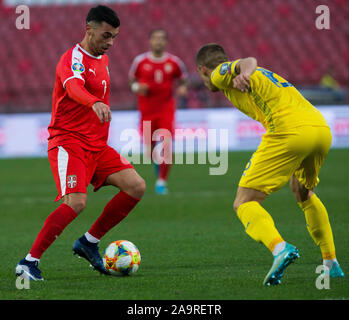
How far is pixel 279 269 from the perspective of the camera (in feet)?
14.5

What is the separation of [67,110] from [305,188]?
1.97 m

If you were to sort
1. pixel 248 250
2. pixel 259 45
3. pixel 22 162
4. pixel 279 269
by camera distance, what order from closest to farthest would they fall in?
pixel 279 269 < pixel 248 250 < pixel 22 162 < pixel 259 45

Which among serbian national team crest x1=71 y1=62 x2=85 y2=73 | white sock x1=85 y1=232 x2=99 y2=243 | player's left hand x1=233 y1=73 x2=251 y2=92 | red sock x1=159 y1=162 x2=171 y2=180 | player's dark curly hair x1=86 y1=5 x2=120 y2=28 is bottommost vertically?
white sock x1=85 y1=232 x2=99 y2=243

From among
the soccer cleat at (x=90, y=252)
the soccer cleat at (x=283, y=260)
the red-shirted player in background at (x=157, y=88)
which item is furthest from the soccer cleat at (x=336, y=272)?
the red-shirted player in background at (x=157, y=88)

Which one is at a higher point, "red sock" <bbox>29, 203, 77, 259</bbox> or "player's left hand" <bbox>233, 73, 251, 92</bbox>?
"player's left hand" <bbox>233, 73, 251, 92</bbox>

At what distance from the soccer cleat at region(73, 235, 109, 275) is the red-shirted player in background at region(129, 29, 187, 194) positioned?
591 cm

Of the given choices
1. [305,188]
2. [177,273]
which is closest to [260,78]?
[305,188]

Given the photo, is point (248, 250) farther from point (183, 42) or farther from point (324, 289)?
point (183, 42)

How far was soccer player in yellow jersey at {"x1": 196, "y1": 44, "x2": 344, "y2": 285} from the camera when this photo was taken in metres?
4.69

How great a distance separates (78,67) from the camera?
17.1ft

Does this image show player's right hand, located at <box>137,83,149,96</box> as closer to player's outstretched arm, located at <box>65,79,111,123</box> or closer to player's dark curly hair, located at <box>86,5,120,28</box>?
player's dark curly hair, located at <box>86,5,120,28</box>

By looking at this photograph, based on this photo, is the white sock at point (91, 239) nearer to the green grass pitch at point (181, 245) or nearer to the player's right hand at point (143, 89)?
the green grass pitch at point (181, 245)
